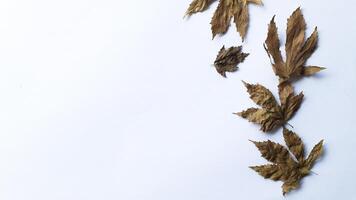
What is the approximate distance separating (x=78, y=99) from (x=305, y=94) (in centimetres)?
49

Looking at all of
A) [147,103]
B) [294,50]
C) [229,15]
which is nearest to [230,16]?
[229,15]

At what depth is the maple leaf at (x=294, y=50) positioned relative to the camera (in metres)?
1.04

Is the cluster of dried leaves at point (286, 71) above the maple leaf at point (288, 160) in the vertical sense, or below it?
above

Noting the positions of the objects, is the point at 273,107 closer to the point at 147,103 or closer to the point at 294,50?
the point at 294,50

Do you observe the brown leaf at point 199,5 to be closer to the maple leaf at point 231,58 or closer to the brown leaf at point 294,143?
the maple leaf at point 231,58

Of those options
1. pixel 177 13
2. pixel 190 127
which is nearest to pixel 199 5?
pixel 177 13

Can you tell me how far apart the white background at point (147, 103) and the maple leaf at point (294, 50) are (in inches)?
0.8

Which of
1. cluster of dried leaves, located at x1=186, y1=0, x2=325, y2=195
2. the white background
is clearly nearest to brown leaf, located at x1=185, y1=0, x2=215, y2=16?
the white background

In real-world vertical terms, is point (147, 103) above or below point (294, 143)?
above

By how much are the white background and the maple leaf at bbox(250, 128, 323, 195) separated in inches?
0.7

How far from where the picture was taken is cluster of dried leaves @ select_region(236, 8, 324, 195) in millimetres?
1040

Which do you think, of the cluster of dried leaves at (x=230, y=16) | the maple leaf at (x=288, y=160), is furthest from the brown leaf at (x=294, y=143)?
the cluster of dried leaves at (x=230, y=16)

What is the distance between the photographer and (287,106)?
1051mm

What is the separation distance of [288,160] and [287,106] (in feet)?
0.36
